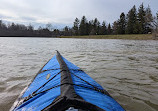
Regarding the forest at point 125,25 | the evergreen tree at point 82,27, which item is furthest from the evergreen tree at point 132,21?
the evergreen tree at point 82,27

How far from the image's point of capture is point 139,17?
53281 mm

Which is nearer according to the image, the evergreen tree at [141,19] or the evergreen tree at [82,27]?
the evergreen tree at [141,19]

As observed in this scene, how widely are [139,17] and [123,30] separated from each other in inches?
328

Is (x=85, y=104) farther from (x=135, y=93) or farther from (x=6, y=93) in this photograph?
(x=6, y=93)

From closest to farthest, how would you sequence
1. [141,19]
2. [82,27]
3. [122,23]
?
1. [141,19]
2. [122,23]
3. [82,27]

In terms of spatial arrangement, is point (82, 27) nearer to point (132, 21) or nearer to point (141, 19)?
point (132, 21)

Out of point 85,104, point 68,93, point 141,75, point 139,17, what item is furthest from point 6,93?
point 139,17

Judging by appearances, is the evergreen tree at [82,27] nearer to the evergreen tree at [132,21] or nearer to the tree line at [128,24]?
the tree line at [128,24]

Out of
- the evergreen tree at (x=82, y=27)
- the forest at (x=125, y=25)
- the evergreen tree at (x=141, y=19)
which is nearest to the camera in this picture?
the forest at (x=125, y=25)

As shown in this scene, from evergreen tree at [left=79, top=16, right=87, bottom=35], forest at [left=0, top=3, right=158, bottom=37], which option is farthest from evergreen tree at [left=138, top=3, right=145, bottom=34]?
evergreen tree at [left=79, top=16, right=87, bottom=35]

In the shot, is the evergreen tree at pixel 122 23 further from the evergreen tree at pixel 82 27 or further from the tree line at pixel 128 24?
the evergreen tree at pixel 82 27

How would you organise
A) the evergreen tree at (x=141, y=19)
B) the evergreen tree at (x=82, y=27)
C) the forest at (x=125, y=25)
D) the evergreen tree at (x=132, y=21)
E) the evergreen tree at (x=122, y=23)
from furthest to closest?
1. the evergreen tree at (x=82, y=27)
2. the evergreen tree at (x=122, y=23)
3. the evergreen tree at (x=132, y=21)
4. the evergreen tree at (x=141, y=19)
5. the forest at (x=125, y=25)

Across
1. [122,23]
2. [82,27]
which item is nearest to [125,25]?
[122,23]

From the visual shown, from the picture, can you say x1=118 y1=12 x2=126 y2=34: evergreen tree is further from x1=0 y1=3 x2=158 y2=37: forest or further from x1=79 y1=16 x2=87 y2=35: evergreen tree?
x1=79 y1=16 x2=87 y2=35: evergreen tree
